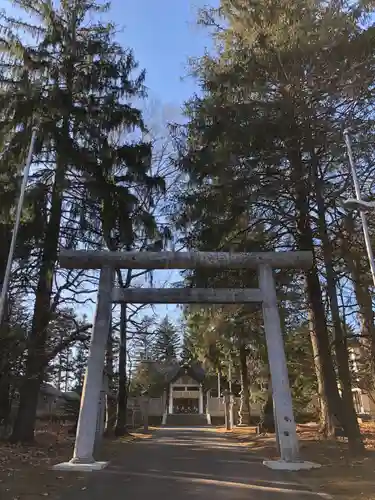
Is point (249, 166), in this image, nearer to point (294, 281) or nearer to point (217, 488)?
point (294, 281)

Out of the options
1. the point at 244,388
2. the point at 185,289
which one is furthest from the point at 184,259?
the point at 244,388

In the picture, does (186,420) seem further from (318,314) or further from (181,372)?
(318,314)

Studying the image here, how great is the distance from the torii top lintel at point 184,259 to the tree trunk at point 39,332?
244 cm

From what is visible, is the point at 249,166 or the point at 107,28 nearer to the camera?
the point at 249,166

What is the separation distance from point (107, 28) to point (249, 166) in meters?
7.68

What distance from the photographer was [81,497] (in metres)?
7.23

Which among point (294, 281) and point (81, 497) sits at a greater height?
point (294, 281)

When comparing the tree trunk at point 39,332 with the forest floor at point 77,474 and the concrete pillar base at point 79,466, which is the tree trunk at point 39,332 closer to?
the forest floor at point 77,474

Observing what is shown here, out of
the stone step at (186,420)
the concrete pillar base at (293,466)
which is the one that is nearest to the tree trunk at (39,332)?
the concrete pillar base at (293,466)

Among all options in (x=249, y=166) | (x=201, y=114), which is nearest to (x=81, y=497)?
(x=249, y=166)

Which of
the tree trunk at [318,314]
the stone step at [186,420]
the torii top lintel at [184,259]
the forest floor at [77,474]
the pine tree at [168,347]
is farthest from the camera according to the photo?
the pine tree at [168,347]

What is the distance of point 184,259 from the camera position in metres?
11.9

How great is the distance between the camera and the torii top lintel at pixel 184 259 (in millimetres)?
11781

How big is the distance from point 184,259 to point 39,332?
5.13m
